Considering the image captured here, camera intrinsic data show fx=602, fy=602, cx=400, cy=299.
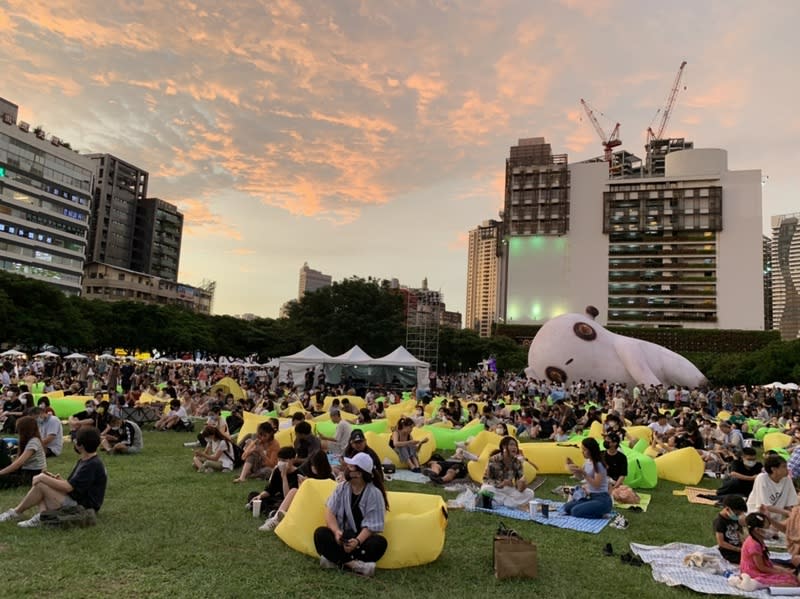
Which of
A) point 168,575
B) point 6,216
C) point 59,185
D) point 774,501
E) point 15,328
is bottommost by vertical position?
point 168,575

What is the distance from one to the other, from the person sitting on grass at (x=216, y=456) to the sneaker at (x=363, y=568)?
18.4 ft

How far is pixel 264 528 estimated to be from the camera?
7055 millimetres

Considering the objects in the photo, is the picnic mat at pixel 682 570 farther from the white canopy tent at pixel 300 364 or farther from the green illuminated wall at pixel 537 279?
the green illuminated wall at pixel 537 279

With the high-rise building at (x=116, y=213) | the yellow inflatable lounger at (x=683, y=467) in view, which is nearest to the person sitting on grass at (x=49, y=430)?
the yellow inflatable lounger at (x=683, y=467)

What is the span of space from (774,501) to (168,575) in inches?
268

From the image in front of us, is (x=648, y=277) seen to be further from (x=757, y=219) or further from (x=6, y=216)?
(x=6, y=216)

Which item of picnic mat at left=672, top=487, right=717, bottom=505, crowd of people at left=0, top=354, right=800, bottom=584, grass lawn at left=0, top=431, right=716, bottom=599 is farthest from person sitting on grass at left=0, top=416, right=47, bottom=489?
Answer: picnic mat at left=672, top=487, right=717, bottom=505

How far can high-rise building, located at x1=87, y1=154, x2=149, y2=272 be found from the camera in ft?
358

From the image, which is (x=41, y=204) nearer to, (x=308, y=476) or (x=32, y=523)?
(x=32, y=523)

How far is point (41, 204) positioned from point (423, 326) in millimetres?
53785

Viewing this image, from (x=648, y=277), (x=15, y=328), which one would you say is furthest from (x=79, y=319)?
(x=648, y=277)

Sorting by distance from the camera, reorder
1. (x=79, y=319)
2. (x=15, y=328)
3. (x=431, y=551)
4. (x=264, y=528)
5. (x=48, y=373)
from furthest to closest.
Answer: (x=79, y=319) < (x=15, y=328) < (x=48, y=373) < (x=264, y=528) < (x=431, y=551)

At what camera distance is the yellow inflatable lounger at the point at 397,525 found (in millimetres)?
6023

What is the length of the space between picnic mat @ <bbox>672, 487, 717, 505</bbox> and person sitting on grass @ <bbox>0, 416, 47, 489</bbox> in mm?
10024
